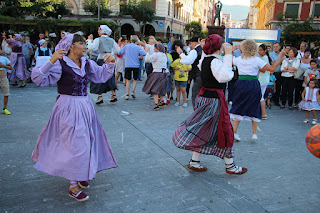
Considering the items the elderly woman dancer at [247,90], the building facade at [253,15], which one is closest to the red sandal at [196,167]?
the elderly woman dancer at [247,90]

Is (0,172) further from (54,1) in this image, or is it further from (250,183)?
(54,1)

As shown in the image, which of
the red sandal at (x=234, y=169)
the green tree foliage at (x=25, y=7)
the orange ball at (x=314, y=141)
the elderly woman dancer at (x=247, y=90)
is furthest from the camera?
the green tree foliage at (x=25, y=7)

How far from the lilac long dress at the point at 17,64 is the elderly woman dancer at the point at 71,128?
865 cm

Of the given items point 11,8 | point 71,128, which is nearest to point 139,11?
point 11,8

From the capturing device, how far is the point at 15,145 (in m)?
5.10

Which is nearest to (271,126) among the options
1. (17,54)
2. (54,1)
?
(17,54)

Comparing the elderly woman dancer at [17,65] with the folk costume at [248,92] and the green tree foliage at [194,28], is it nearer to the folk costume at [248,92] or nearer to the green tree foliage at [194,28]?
the folk costume at [248,92]

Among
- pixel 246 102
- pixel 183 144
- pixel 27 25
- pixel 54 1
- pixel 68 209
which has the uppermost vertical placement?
pixel 54 1

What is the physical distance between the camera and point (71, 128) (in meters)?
3.29

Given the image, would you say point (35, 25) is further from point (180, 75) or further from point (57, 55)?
point (57, 55)

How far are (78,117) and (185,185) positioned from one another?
5.29 ft

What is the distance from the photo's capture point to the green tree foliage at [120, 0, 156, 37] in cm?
4225

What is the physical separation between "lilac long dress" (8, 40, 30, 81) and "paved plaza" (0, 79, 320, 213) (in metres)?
4.93

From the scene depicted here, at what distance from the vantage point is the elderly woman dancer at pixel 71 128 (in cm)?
325
